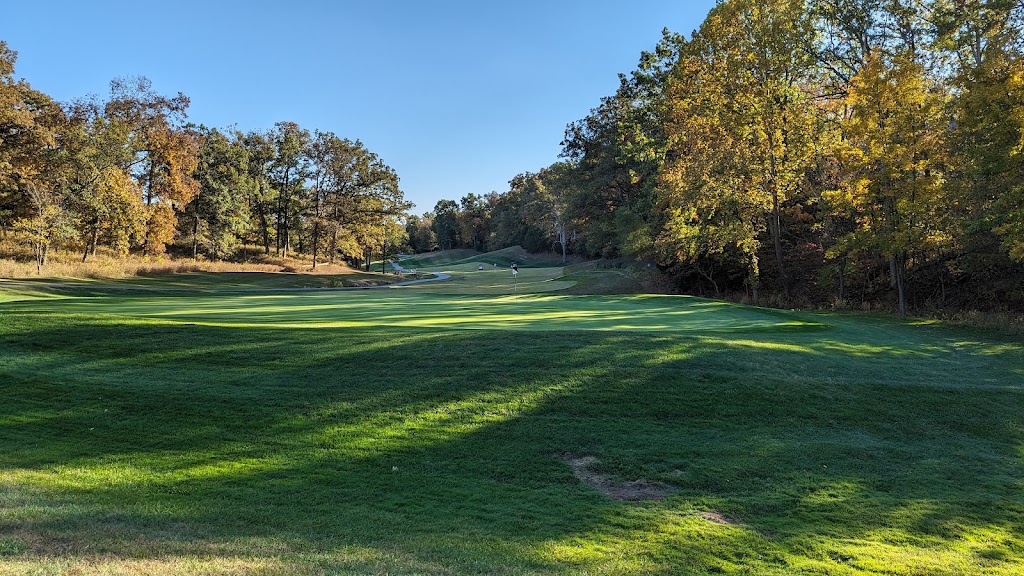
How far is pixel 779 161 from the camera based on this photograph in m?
24.0

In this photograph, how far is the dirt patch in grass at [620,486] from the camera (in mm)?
5219

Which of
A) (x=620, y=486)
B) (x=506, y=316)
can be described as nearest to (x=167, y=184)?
(x=506, y=316)

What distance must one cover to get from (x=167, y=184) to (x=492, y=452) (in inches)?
2057

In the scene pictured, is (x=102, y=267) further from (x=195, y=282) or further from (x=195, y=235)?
Result: (x=195, y=235)

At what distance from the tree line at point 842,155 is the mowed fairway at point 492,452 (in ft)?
27.4

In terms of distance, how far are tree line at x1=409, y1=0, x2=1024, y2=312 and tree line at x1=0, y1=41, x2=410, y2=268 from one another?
34.0 metres

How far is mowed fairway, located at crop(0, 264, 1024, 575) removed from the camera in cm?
409

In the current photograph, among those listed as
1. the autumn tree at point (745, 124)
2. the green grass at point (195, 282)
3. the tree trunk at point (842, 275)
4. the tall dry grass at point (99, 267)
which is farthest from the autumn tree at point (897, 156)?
the tall dry grass at point (99, 267)

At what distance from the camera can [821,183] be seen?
85.7 feet

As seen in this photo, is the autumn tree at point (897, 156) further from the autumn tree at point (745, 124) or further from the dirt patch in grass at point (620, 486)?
the dirt patch in grass at point (620, 486)

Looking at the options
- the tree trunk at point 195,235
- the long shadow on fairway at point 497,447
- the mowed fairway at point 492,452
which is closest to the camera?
the mowed fairway at point 492,452

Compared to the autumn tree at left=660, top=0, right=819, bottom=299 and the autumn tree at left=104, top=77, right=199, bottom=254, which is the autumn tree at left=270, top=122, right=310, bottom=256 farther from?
the autumn tree at left=660, top=0, right=819, bottom=299

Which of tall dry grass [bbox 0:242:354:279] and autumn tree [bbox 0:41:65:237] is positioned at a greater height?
autumn tree [bbox 0:41:65:237]

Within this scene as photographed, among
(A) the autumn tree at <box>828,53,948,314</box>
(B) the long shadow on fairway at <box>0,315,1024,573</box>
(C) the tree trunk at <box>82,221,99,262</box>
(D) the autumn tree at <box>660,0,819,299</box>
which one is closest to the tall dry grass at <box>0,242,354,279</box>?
(C) the tree trunk at <box>82,221,99,262</box>
